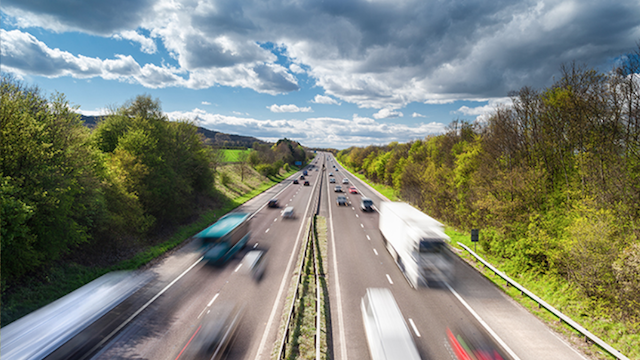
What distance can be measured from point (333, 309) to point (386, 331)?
4462mm

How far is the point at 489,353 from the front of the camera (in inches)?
386

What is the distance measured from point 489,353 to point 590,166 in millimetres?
11489

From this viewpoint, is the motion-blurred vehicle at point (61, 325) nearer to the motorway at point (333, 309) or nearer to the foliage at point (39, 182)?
the motorway at point (333, 309)

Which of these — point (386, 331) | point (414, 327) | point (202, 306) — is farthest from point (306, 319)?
point (202, 306)

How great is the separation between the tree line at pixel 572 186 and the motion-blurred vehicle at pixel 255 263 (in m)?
15.6

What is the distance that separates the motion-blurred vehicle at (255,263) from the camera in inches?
666

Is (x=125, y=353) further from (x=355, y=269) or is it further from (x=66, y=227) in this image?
(x=355, y=269)

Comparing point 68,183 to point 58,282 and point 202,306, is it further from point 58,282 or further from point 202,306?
point 202,306

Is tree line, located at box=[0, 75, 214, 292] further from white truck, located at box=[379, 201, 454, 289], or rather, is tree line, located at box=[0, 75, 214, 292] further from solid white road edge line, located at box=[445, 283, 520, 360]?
solid white road edge line, located at box=[445, 283, 520, 360]

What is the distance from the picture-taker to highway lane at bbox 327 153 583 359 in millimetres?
10102

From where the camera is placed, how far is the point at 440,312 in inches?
494

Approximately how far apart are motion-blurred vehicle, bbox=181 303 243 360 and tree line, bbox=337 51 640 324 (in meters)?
14.9

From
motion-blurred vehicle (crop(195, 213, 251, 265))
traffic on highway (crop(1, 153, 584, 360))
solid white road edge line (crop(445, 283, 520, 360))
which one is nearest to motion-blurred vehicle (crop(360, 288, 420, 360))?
traffic on highway (crop(1, 153, 584, 360))

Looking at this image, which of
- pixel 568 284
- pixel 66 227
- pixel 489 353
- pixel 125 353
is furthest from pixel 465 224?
pixel 66 227
